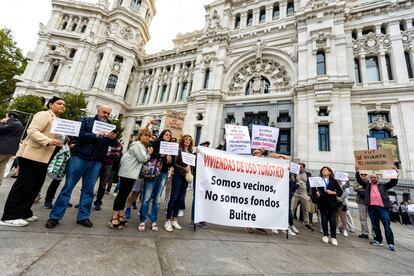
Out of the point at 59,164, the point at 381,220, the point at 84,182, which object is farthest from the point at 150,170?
the point at 381,220

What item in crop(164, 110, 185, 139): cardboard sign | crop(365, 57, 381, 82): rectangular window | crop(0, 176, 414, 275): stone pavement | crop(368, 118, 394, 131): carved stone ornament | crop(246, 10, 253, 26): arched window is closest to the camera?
crop(0, 176, 414, 275): stone pavement

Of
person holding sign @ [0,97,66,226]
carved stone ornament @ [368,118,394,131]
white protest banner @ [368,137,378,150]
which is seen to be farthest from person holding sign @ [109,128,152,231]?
carved stone ornament @ [368,118,394,131]

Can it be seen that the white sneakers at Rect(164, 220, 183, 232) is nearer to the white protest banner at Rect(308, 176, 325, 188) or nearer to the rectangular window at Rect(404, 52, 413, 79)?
the white protest banner at Rect(308, 176, 325, 188)

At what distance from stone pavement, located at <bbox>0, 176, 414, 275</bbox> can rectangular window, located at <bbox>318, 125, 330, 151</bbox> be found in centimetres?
1139

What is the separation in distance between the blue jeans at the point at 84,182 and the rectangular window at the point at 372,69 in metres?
21.5

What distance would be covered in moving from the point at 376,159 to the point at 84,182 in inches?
366

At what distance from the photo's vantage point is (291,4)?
2211 centimetres

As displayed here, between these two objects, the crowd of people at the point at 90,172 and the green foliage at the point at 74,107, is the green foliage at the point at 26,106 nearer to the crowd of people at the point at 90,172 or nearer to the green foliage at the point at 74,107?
the green foliage at the point at 74,107

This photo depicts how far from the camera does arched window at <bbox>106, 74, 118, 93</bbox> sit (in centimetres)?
2588

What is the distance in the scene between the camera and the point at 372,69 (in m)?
16.8

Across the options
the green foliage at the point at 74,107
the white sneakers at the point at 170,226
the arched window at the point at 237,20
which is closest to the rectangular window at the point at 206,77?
the arched window at the point at 237,20

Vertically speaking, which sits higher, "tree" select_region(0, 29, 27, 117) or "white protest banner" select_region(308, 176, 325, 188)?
"tree" select_region(0, 29, 27, 117)

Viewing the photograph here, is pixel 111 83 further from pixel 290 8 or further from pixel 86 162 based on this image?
pixel 86 162

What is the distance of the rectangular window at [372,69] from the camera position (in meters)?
16.5
